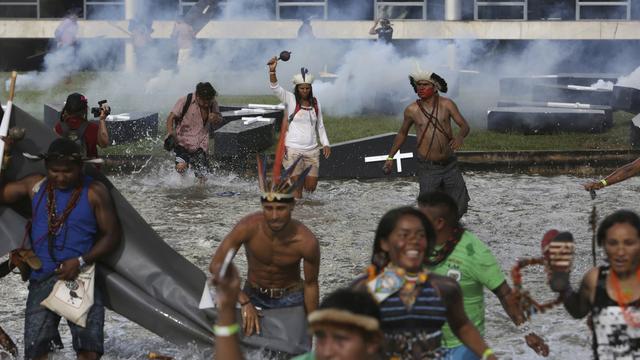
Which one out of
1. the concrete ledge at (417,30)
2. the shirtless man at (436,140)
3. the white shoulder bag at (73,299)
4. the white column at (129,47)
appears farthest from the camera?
the concrete ledge at (417,30)

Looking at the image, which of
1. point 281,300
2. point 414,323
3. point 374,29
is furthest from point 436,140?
point 374,29

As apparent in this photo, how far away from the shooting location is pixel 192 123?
14.8 m

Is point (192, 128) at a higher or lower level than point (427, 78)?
lower

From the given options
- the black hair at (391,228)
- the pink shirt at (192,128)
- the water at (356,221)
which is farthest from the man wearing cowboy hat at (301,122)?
the black hair at (391,228)

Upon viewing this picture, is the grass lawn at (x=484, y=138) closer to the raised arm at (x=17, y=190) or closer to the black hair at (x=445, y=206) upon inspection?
the raised arm at (x=17, y=190)

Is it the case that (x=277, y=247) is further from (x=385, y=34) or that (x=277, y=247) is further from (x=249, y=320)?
(x=385, y=34)

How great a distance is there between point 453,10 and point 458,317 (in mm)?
30541

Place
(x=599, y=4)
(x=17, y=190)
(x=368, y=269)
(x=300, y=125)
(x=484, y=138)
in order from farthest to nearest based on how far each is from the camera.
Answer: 1. (x=599, y=4)
2. (x=484, y=138)
3. (x=300, y=125)
4. (x=17, y=190)
5. (x=368, y=269)

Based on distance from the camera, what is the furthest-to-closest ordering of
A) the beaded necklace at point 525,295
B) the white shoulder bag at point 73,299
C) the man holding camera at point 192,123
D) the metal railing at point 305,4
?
the metal railing at point 305,4
the man holding camera at point 192,123
the white shoulder bag at point 73,299
the beaded necklace at point 525,295

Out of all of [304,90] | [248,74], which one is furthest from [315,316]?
[248,74]

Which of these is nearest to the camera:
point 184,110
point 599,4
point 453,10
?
point 184,110

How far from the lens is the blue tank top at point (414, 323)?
4934mm

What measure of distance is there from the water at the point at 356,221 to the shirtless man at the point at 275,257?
67cm

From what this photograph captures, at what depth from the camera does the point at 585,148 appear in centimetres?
1831
